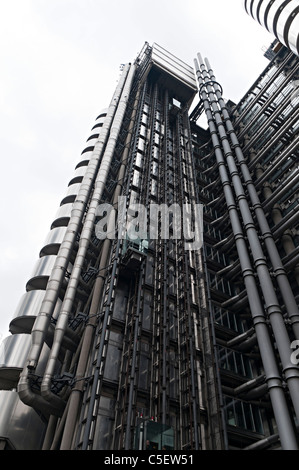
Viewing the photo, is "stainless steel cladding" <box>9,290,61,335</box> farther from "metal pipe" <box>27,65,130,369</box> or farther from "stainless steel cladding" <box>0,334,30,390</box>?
"metal pipe" <box>27,65,130,369</box>

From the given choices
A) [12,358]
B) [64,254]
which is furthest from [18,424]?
[64,254]

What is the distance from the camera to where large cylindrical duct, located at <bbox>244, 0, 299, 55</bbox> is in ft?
140

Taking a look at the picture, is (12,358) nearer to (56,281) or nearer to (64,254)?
(56,281)

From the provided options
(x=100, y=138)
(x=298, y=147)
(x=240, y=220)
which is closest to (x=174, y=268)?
(x=240, y=220)

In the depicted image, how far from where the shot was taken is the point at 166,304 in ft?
Result: 97.8

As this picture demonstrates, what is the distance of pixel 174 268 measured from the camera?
113 feet

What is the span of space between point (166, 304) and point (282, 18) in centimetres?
3827

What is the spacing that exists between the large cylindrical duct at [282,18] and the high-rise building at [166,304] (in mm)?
3182

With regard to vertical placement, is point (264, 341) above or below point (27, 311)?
below

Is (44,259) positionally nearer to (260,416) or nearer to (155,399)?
(155,399)

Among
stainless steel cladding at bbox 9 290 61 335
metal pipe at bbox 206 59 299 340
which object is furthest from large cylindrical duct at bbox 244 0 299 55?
stainless steel cladding at bbox 9 290 61 335

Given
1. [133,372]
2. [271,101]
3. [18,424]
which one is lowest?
[18,424]

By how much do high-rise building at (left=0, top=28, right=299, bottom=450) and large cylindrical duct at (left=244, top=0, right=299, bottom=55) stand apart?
10.4 feet

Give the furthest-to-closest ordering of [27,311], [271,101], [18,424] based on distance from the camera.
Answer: [271,101] → [27,311] → [18,424]
